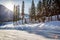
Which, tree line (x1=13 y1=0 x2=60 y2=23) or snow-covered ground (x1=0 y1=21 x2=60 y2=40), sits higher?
tree line (x1=13 y1=0 x2=60 y2=23)

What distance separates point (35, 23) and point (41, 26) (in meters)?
0.23

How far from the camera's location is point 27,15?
4520 mm

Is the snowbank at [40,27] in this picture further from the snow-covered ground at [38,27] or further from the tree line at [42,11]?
the tree line at [42,11]

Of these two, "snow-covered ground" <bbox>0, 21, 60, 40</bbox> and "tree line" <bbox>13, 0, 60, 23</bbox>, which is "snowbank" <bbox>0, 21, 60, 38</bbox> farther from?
"tree line" <bbox>13, 0, 60, 23</bbox>

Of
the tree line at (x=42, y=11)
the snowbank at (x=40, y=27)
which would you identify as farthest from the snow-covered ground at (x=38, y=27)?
the tree line at (x=42, y=11)

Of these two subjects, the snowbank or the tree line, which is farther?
the tree line

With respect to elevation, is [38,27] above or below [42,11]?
below

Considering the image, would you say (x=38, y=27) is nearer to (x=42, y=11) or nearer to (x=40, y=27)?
(x=40, y=27)

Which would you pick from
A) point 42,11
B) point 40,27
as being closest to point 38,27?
point 40,27

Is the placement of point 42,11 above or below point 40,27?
above

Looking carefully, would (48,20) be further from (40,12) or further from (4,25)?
(4,25)

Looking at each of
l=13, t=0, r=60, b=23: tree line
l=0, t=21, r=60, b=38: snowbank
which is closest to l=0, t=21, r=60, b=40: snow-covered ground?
l=0, t=21, r=60, b=38: snowbank

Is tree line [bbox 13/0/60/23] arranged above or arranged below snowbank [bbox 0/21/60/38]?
above

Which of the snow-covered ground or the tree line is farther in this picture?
the tree line
